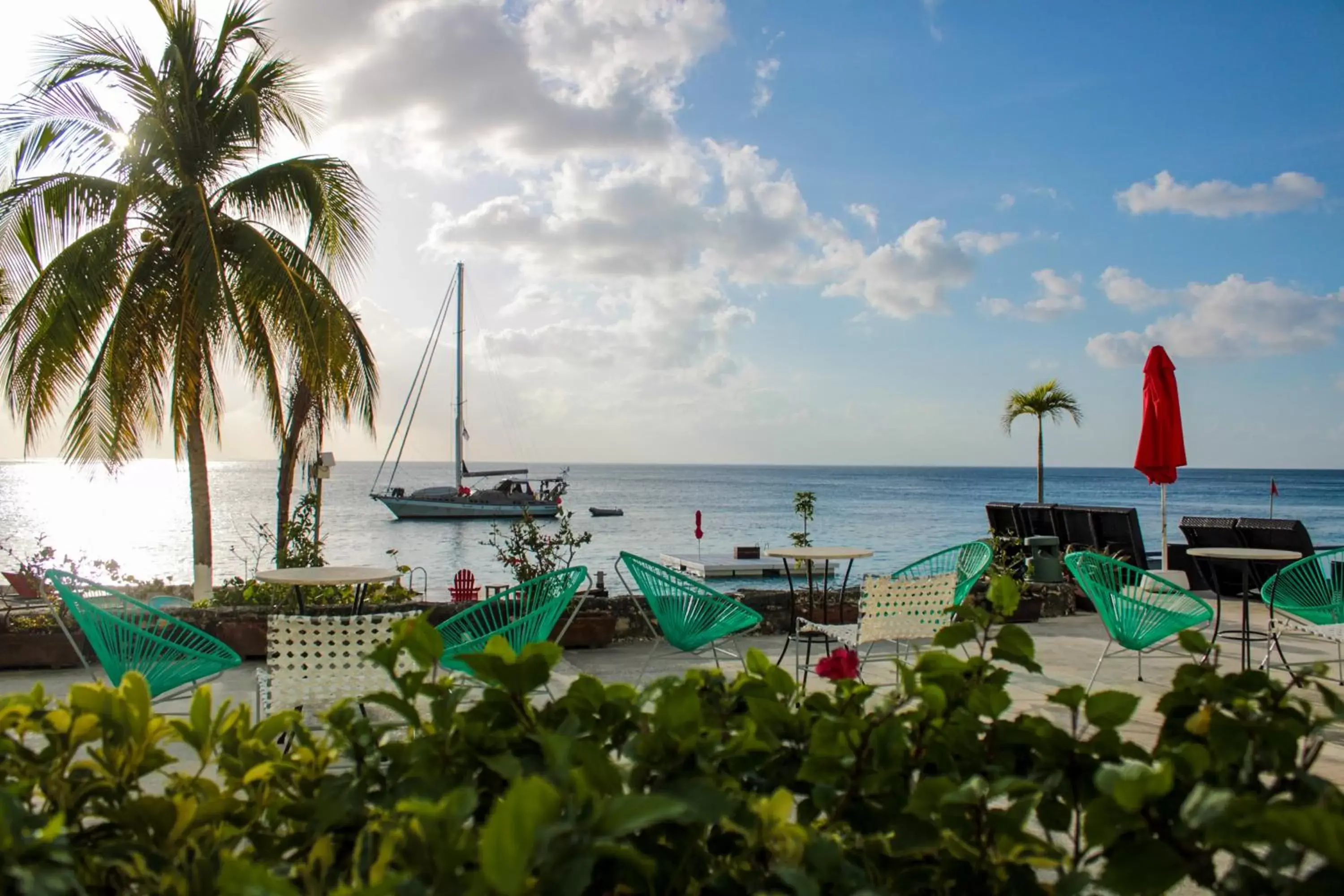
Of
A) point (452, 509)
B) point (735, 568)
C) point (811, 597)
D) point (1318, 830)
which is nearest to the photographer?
point (1318, 830)

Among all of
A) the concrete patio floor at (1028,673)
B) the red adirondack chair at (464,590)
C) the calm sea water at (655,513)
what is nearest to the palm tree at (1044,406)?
the calm sea water at (655,513)

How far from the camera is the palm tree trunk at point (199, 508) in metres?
7.80

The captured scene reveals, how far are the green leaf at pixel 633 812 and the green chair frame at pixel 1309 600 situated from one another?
15.2 feet

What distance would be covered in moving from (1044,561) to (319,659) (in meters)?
7.53

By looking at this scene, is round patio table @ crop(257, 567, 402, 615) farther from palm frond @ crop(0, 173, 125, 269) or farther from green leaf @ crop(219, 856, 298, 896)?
palm frond @ crop(0, 173, 125, 269)

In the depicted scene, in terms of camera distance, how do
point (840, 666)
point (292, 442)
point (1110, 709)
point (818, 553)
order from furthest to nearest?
point (292, 442) < point (818, 553) < point (840, 666) < point (1110, 709)

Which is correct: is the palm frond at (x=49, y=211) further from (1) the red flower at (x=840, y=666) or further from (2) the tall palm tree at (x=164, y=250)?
(1) the red flower at (x=840, y=666)

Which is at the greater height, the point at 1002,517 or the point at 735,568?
the point at 1002,517

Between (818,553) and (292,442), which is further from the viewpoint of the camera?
(292,442)

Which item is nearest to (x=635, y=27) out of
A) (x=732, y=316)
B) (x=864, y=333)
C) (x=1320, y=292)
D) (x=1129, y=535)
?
(x=1129, y=535)

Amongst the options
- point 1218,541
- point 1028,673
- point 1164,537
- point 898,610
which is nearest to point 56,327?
point 898,610

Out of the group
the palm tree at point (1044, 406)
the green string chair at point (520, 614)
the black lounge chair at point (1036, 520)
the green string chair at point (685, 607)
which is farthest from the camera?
the palm tree at point (1044, 406)

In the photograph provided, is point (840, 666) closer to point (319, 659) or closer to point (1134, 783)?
point (1134, 783)

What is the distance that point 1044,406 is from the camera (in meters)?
18.4
